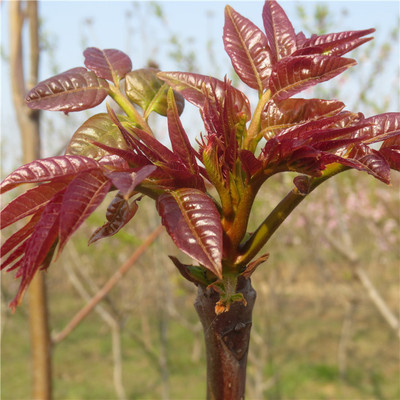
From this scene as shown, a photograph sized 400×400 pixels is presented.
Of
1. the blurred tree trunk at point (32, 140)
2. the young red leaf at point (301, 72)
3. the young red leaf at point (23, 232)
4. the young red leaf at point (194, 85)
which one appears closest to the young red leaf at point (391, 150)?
the young red leaf at point (301, 72)

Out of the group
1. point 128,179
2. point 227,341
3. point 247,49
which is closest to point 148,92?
point 247,49

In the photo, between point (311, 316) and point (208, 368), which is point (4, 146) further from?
point (208, 368)

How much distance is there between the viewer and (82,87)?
2.25 ft

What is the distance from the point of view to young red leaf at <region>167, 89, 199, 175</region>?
0.56 meters

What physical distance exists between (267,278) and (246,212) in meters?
5.69

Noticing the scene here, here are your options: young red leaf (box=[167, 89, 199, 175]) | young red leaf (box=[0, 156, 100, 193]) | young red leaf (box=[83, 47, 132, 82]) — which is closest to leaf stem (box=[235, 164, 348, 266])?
young red leaf (box=[167, 89, 199, 175])

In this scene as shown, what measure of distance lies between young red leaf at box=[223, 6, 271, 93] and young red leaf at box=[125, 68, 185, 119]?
126 millimetres

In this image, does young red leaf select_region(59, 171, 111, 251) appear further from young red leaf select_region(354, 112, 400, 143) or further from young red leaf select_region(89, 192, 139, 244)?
young red leaf select_region(354, 112, 400, 143)

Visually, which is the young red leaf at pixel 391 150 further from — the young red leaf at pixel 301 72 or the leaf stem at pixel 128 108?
the leaf stem at pixel 128 108

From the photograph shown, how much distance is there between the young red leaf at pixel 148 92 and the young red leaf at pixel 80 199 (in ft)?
0.80

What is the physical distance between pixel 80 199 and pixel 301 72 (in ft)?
1.10

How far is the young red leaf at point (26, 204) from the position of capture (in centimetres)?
52

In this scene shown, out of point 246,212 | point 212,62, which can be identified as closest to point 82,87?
point 246,212

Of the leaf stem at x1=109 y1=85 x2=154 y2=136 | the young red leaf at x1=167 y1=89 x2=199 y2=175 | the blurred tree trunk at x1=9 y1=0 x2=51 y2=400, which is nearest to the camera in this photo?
the young red leaf at x1=167 y1=89 x2=199 y2=175
